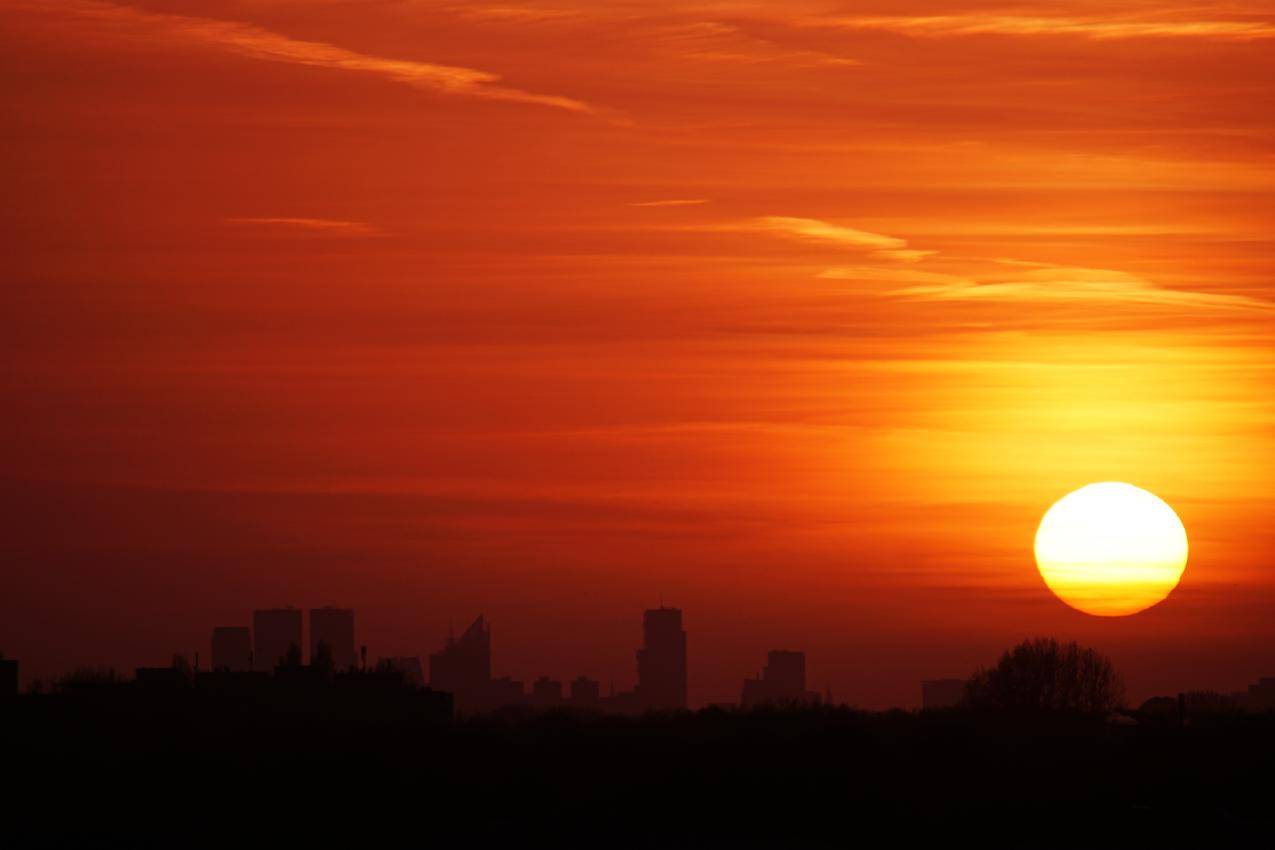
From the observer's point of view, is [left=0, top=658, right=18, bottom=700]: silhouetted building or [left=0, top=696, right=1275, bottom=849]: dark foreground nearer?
[left=0, top=696, right=1275, bottom=849]: dark foreground

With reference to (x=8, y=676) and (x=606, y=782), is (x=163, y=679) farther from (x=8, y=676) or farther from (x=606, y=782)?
(x=606, y=782)

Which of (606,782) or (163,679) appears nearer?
(606,782)

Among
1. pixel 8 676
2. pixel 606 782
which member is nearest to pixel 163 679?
pixel 8 676

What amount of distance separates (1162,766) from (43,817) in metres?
50.6

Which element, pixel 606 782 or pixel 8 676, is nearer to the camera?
pixel 606 782

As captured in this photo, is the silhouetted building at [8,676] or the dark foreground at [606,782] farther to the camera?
the silhouetted building at [8,676]

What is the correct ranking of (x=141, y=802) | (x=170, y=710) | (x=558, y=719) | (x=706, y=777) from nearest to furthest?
(x=141, y=802) → (x=706, y=777) → (x=170, y=710) → (x=558, y=719)

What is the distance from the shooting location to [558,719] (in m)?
119

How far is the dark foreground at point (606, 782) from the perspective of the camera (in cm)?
7588

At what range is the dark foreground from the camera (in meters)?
75.9

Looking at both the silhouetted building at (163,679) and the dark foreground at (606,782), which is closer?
the dark foreground at (606,782)

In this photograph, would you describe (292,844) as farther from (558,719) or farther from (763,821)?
(558,719)

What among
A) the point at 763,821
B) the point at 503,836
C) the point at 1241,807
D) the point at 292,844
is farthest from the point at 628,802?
the point at 1241,807

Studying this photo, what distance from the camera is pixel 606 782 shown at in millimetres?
91438
